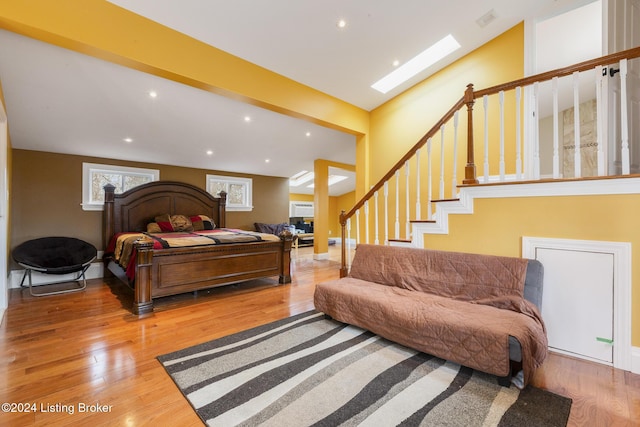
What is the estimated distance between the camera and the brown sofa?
164 centimetres

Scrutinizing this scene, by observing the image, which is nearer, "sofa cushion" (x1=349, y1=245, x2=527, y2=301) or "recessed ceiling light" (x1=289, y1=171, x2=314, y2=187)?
"sofa cushion" (x1=349, y1=245, x2=527, y2=301)

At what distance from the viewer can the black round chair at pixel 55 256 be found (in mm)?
3467

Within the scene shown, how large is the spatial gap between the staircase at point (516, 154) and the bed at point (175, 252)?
125 centimetres

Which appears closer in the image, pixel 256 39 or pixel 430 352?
pixel 430 352

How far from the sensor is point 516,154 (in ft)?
8.42

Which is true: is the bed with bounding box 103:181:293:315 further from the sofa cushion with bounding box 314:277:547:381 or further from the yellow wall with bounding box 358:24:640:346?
the yellow wall with bounding box 358:24:640:346

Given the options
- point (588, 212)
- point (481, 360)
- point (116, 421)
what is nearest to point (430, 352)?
point (481, 360)

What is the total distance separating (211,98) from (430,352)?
3.71 meters

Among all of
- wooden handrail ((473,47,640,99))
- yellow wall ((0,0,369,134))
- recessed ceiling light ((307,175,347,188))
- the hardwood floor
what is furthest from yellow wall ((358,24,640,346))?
recessed ceiling light ((307,175,347,188))

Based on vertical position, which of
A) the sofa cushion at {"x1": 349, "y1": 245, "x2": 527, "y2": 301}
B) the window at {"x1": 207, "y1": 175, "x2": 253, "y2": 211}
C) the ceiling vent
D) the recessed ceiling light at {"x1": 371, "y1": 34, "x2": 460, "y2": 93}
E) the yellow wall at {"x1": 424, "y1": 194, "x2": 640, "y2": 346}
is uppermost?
the ceiling vent

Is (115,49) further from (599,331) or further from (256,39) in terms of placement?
(599,331)

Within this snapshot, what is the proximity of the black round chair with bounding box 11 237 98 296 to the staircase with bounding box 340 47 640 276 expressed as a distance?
145 inches

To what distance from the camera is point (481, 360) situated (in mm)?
1667

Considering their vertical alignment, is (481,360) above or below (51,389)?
above
